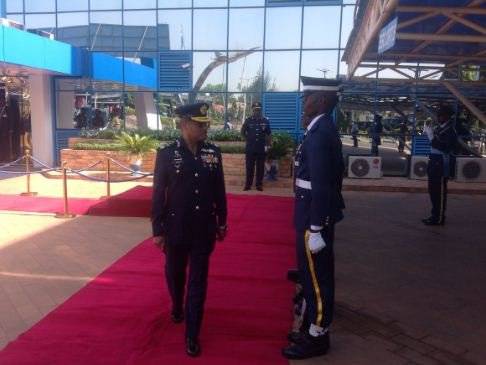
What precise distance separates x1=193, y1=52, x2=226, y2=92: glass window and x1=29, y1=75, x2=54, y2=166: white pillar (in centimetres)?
413

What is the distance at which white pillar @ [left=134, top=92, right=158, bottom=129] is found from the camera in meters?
15.1

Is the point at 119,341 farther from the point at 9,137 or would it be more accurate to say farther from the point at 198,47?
the point at 9,137

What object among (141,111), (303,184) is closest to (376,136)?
(141,111)

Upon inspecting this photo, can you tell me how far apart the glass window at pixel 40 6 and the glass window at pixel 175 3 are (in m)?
3.29

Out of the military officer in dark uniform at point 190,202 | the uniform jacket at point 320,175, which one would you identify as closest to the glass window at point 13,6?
the military officer in dark uniform at point 190,202

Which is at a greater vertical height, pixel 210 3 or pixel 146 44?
pixel 210 3

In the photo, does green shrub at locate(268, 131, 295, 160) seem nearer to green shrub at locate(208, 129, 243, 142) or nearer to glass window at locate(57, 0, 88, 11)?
green shrub at locate(208, 129, 243, 142)

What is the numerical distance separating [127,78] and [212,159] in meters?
11.7

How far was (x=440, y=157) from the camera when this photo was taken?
23.2ft

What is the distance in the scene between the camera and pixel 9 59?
1004cm

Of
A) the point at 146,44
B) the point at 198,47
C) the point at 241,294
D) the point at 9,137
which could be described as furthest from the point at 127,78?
the point at 241,294

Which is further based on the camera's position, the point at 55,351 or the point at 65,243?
the point at 65,243

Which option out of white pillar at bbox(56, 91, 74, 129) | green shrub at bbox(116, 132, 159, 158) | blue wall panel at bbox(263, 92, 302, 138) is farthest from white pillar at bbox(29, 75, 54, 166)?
blue wall panel at bbox(263, 92, 302, 138)

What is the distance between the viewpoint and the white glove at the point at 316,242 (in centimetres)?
293
